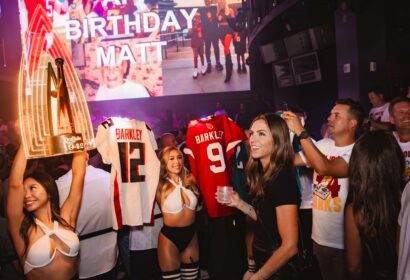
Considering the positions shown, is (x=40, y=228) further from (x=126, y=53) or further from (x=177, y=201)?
(x=126, y=53)

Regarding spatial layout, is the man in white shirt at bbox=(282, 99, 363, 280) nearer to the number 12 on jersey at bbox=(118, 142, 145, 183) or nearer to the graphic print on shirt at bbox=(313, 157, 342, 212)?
the graphic print on shirt at bbox=(313, 157, 342, 212)

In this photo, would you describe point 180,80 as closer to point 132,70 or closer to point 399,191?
point 132,70

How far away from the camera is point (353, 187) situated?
2.01 m

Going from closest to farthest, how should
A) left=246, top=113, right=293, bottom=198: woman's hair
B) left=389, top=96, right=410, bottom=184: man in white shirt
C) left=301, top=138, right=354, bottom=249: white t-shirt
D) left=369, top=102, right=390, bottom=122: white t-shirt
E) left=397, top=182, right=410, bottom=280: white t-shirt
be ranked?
left=397, top=182, right=410, bottom=280: white t-shirt, left=246, top=113, right=293, bottom=198: woman's hair, left=301, top=138, right=354, bottom=249: white t-shirt, left=389, top=96, right=410, bottom=184: man in white shirt, left=369, top=102, right=390, bottom=122: white t-shirt

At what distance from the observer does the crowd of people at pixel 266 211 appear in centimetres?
191

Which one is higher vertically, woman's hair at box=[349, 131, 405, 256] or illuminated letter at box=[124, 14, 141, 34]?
illuminated letter at box=[124, 14, 141, 34]

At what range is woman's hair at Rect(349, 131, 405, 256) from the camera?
185 centimetres

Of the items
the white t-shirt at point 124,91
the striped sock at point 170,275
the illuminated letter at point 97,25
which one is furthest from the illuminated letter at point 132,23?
the striped sock at point 170,275

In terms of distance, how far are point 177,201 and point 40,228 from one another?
137 centimetres

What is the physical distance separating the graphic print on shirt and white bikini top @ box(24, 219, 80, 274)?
163 cm

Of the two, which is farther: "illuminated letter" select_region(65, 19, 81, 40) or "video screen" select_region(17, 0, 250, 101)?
"illuminated letter" select_region(65, 19, 81, 40)

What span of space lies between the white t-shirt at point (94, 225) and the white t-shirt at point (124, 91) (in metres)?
8.17

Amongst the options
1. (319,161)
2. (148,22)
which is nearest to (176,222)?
(319,161)

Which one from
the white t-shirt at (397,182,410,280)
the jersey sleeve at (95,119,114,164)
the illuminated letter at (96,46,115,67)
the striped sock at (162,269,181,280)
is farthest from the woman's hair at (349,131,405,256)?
the illuminated letter at (96,46,115,67)
